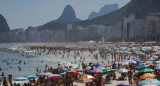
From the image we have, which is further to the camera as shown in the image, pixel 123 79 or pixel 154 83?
pixel 123 79

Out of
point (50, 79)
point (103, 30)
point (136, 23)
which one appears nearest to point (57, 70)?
point (50, 79)

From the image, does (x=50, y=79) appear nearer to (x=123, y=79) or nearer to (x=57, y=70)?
(x=57, y=70)

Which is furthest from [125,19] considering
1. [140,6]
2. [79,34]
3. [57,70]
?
[57,70]

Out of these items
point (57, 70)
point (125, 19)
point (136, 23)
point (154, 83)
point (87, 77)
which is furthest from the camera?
point (125, 19)

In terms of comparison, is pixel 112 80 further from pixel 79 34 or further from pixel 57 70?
pixel 79 34

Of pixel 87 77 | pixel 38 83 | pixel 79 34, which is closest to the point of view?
pixel 87 77

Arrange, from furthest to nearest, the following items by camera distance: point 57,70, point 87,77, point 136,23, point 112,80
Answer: point 136,23 < point 57,70 < point 112,80 < point 87,77

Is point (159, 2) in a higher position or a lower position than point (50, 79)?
higher

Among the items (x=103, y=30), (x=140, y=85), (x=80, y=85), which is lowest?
(x=80, y=85)

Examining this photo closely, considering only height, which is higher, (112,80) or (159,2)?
(159,2)
